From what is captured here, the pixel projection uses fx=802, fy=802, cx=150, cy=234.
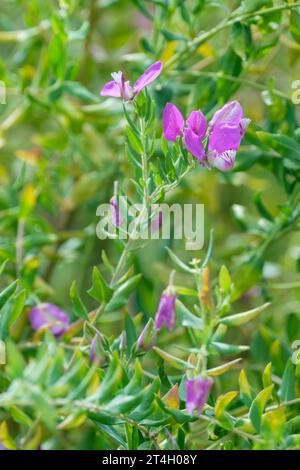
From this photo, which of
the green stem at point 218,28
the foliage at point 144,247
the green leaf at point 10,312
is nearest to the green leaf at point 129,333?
the foliage at point 144,247

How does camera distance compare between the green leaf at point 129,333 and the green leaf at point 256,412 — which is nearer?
the green leaf at point 256,412

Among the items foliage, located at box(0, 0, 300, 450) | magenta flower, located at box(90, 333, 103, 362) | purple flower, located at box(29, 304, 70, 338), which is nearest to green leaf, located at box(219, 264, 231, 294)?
foliage, located at box(0, 0, 300, 450)

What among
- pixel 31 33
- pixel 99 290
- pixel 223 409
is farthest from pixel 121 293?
pixel 31 33

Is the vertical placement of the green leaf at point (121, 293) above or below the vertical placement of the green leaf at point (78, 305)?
below

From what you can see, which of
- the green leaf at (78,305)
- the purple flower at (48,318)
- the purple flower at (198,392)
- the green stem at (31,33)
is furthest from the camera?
the green stem at (31,33)

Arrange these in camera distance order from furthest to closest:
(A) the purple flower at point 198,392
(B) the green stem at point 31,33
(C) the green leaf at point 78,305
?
1. (B) the green stem at point 31,33
2. (C) the green leaf at point 78,305
3. (A) the purple flower at point 198,392

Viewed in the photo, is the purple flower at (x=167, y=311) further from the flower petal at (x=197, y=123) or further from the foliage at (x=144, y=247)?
the flower petal at (x=197, y=123)

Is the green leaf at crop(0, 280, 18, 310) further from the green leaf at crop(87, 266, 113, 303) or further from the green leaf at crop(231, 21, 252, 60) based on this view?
the green leaf at crop(231, 21, 252, 60)

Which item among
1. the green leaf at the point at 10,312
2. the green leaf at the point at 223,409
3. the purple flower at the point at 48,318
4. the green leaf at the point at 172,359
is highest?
the green leaf at the point at 10,312

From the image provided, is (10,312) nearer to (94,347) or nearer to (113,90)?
(94,347)
